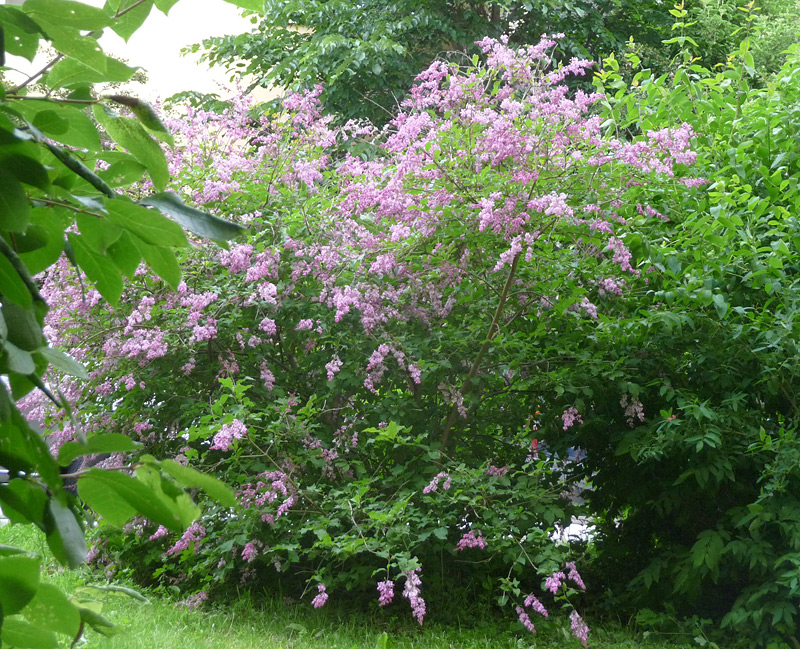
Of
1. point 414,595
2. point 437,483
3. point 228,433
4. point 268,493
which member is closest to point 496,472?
point 437,483

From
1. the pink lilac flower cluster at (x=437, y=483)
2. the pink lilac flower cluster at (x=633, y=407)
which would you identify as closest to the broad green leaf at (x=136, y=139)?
the pink lilac flower cluster at (x=437, y=483)

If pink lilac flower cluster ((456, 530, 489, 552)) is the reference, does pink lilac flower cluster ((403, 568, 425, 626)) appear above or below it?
below

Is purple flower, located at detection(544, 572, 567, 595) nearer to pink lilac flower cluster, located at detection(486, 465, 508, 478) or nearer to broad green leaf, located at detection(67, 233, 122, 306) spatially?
pink lilac flower cluster, located at detection(486, 465, 508, 478)

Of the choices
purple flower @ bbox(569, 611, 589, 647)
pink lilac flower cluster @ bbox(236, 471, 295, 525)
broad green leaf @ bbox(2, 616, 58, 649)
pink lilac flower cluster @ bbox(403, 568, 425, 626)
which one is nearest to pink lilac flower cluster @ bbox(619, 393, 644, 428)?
purple flower @ bbox(569, 611, 589, 647)

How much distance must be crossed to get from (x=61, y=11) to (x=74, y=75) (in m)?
0.11

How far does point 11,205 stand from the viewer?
509 millimetres

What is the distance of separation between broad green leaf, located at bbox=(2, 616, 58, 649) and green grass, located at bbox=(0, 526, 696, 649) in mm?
3955

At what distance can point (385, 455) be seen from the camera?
5.50 m

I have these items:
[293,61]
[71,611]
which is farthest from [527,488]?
[293,61]

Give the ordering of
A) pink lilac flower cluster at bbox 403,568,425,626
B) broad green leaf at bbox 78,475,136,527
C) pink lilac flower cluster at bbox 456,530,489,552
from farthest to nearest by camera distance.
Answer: pink lilac flower cluster at bbox 456,530,489,552 < pink lilac flower cluster at bbox 403,568,425,626 < broad green leaf at bbox 78,475,136,527

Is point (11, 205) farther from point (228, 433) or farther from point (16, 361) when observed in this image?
point (228, 433)

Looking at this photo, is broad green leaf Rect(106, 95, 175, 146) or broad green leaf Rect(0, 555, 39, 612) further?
broad green leaf Rect(106, 95, 175, 146)

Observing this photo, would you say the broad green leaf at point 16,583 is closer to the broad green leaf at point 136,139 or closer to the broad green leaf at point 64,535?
the broad green leaf at point 64,535

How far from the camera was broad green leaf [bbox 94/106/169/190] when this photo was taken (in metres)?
0.66
